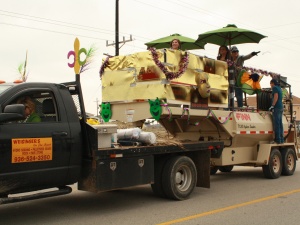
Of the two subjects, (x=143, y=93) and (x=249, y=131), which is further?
(x=249, y=131)

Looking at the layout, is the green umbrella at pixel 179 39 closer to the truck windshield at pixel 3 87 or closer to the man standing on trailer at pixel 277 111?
the man standing on trailer at pixel 277 111

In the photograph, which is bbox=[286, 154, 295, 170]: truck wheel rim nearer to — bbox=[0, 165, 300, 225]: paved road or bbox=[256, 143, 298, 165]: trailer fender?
bbox=[256, 143, 298, 165]: trailer fender

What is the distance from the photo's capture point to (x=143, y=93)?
834 cm

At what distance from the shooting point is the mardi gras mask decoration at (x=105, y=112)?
913cm

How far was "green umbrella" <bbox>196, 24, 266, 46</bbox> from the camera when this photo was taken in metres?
11.3

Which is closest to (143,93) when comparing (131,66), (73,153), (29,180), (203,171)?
(131,66)

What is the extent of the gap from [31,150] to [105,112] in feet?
12.2

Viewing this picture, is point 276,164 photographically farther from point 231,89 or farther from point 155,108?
point 155,108

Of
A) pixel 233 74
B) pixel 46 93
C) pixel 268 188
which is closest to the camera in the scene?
pixel 46 93

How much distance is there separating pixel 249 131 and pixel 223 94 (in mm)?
1372

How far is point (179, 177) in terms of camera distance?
788cm

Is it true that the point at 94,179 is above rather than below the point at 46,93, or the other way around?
below

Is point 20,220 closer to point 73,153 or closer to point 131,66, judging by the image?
point 73,153

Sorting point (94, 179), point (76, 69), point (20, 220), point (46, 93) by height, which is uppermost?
point (76, 69)
